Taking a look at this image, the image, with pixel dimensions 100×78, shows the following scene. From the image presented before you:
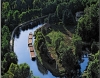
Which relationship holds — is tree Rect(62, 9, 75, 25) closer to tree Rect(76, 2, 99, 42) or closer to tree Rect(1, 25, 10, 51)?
tree Rect(76, 2, 99, 42)

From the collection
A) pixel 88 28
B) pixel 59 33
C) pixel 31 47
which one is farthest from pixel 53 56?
pixel 88 28

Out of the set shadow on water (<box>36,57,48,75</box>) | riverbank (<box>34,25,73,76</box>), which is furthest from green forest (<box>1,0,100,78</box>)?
shadow on water (<box>36,57,48,75</box>)

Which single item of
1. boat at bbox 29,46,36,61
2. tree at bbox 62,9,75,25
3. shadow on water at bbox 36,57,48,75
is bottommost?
shadow on water at bbox 36,57,48,75

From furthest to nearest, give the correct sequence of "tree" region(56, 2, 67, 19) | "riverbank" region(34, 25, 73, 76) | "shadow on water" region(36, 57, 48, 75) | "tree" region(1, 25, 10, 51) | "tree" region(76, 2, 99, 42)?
"tree" region(56, 2, 67, 19), "tree" region(76, 2, 99, 42), "tree" region(1, 25, 10, 51), "shadow on water" region(36, 57, 48, 75), "riverbank" region(34, 25, 73, 76)

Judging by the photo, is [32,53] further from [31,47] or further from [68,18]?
[68,18]

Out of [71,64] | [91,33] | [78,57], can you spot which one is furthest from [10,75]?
[91,33]

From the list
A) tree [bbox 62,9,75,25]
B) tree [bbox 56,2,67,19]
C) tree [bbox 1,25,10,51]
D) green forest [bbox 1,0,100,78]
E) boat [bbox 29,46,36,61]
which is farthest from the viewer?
tree [bbox 56,2,67,19]

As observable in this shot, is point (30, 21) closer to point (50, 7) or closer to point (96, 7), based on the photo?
point (50, 7)

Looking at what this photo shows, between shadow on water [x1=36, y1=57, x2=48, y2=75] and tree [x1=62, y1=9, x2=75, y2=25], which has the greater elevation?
Result: tree [x1=62, y1=9, x2=75, y2=25]
